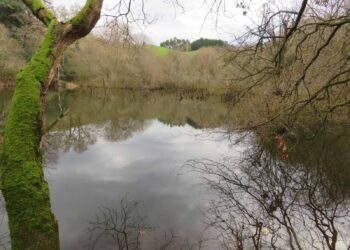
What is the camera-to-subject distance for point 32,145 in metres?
2.82

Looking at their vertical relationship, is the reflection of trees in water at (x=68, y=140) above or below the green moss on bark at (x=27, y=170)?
below

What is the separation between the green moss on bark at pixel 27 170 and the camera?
2.60 meters

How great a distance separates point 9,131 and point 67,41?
39.0 inches

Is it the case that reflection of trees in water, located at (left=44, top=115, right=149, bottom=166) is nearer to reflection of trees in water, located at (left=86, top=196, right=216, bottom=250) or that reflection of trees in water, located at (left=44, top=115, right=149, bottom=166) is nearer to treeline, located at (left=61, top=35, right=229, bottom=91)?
reflection of trees in water, located at (left=86, top=196, right=216, bottom=250)

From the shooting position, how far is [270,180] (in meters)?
9.02

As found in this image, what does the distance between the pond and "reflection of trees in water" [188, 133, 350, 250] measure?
0.03m

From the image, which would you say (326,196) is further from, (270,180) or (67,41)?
(67,41)

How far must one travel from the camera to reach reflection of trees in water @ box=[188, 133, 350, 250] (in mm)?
5781

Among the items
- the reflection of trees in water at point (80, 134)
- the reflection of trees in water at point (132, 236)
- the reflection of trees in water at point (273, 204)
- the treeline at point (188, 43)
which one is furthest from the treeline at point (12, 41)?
the treeline at point (188, 43)

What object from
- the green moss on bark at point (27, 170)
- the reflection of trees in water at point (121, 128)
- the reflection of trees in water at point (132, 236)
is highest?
the green moss on bark at point (27, 170)

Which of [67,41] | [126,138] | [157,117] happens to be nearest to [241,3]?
[67,41]

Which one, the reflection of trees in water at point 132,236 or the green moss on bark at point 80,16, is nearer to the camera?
the green moss on bark at point 80,16

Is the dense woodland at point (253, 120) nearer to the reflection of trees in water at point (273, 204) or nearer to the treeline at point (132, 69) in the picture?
the reflection of trees in water at point (273, 204)

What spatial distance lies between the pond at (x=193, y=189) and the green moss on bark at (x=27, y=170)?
315 millimetres
